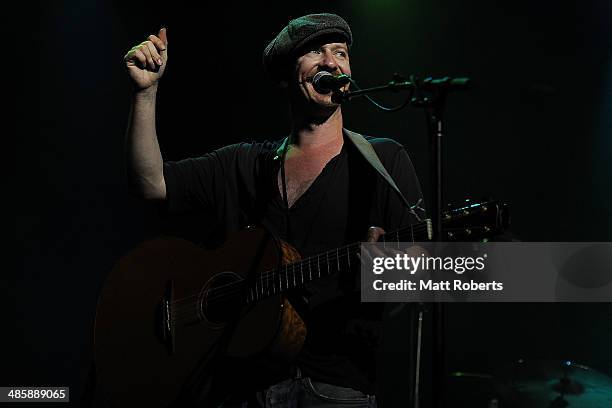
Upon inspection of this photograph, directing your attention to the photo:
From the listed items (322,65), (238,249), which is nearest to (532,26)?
(322,65)

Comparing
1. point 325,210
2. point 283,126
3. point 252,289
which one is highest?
point 283,126

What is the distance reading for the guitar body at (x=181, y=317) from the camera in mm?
2400

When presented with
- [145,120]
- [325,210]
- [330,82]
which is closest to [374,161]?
[325,210]

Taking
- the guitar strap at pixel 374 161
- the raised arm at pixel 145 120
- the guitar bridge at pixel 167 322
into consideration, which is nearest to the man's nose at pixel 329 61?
the guitar strap at pixel 374 161

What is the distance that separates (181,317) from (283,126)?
1898 millimetres

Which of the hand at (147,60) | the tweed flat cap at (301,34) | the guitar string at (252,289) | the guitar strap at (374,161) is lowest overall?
the guitar string at (252,289)

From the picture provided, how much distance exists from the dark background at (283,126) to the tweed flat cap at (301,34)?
1450 mm

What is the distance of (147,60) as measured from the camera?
2393 mm

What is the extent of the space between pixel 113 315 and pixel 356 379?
107 cm

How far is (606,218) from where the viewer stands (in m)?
3.98

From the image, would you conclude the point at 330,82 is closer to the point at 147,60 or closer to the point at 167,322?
the point at 147,60

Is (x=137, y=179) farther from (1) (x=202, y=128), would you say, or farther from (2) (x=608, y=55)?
(2) (x=608, y=55)

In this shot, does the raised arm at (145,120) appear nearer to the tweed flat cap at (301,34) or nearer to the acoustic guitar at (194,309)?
the acoustic guitar at (194,309)

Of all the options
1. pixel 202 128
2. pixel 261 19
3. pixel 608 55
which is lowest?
pixel 202 128
